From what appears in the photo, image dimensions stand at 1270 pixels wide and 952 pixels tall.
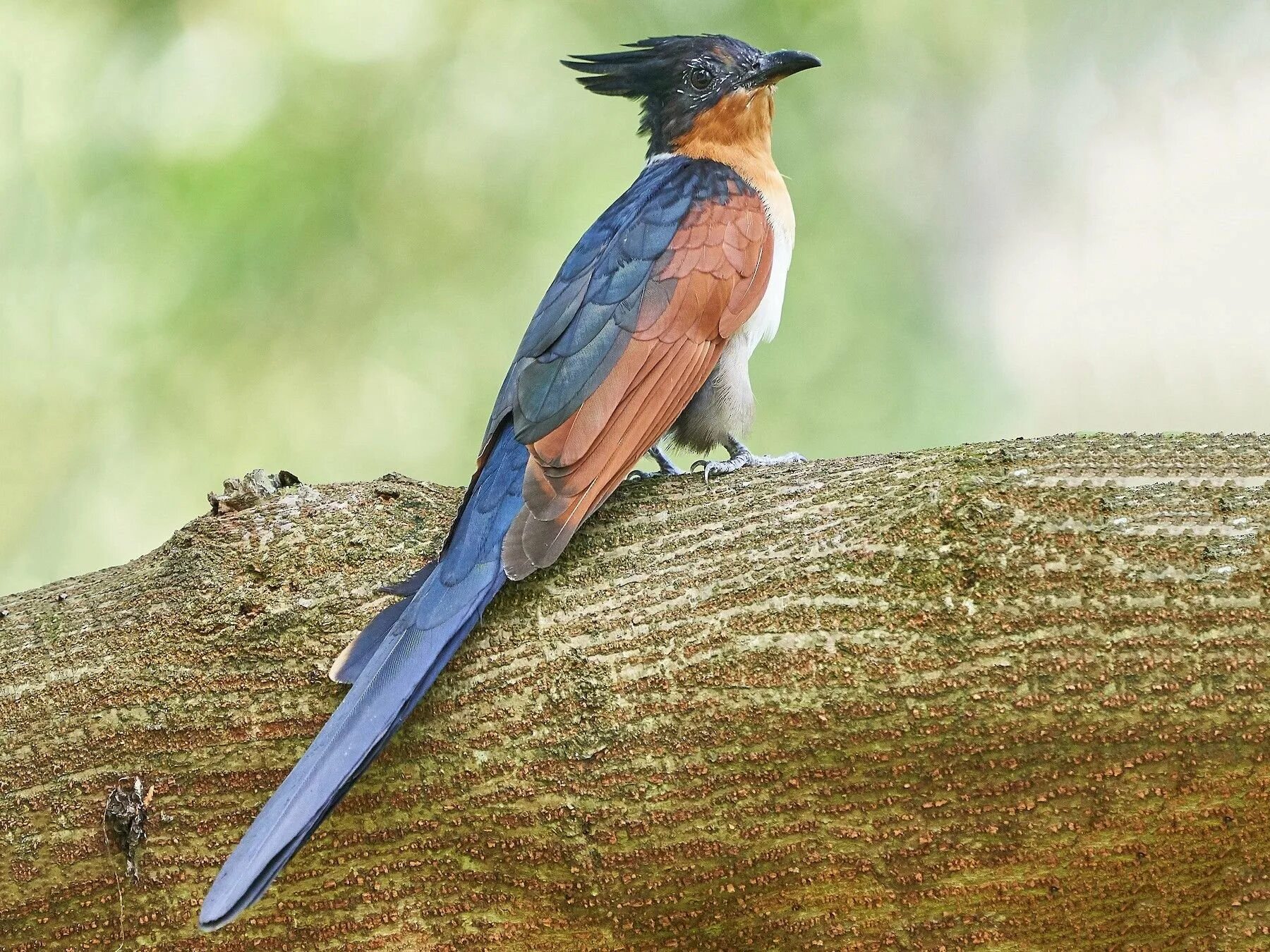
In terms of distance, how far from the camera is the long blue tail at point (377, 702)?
60.8 inches

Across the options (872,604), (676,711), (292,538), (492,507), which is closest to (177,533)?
(292,538)

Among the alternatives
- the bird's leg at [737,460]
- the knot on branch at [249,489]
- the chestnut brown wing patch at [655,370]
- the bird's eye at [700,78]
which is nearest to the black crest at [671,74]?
the bird's eye at [700,78]

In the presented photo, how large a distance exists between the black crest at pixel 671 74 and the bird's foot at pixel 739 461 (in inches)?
37.0

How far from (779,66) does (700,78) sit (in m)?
0.21

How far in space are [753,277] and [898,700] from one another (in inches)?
49.3

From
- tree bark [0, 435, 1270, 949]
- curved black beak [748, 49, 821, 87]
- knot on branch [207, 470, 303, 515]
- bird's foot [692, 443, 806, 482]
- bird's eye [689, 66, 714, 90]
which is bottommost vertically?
tree bark [0, 435, 1270, 949]

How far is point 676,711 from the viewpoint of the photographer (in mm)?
1669

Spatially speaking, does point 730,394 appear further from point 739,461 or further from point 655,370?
point 655,370

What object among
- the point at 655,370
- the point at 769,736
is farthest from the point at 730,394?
the point at 769,736

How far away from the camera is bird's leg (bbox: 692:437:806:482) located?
2.30 meters

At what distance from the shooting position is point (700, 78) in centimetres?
307

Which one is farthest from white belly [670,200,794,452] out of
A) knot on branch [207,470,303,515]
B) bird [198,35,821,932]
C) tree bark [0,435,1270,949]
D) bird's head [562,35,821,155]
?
knot on branch [207,470,303,515]

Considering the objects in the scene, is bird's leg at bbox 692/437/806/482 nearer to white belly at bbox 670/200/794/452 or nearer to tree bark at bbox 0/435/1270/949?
white belly at bbox 670/200/794/452

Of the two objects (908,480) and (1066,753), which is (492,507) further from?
(1066,753)
